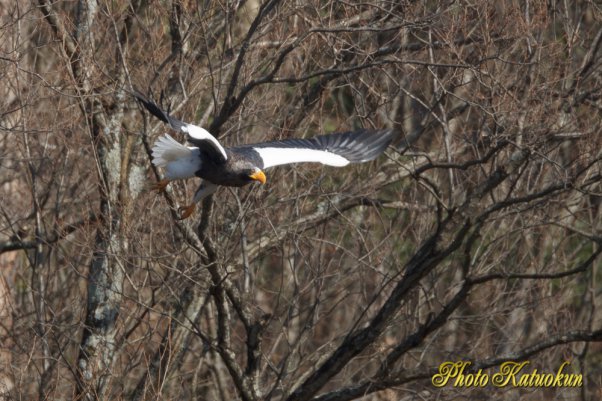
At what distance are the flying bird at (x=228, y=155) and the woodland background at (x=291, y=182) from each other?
0.74ft

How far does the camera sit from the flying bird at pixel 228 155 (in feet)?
22.9

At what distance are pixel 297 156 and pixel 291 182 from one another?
1598mm

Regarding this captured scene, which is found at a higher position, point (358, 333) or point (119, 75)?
point (119, 75)

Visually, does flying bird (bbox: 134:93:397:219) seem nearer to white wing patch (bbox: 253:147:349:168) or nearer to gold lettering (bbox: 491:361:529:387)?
white wing patch (bbox: 253:147:349:168)

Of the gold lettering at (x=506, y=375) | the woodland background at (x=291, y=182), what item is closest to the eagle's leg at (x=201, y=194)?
the woodland background at (x=291, y=182)

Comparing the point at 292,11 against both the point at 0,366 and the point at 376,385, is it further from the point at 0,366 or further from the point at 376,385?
the point at 0,366

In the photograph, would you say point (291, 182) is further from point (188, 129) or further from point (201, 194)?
point (188, 129)

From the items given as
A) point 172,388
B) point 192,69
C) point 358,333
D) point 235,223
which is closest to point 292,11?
point 192,69

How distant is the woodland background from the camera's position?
24.8ft

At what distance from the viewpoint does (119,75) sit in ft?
27.8

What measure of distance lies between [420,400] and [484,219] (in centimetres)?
225

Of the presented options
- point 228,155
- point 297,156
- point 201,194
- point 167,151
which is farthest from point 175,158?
point 297,156

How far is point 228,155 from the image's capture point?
7457 millimetres

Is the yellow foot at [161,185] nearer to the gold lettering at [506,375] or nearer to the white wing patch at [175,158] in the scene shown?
the white wing patch at [175,158]
